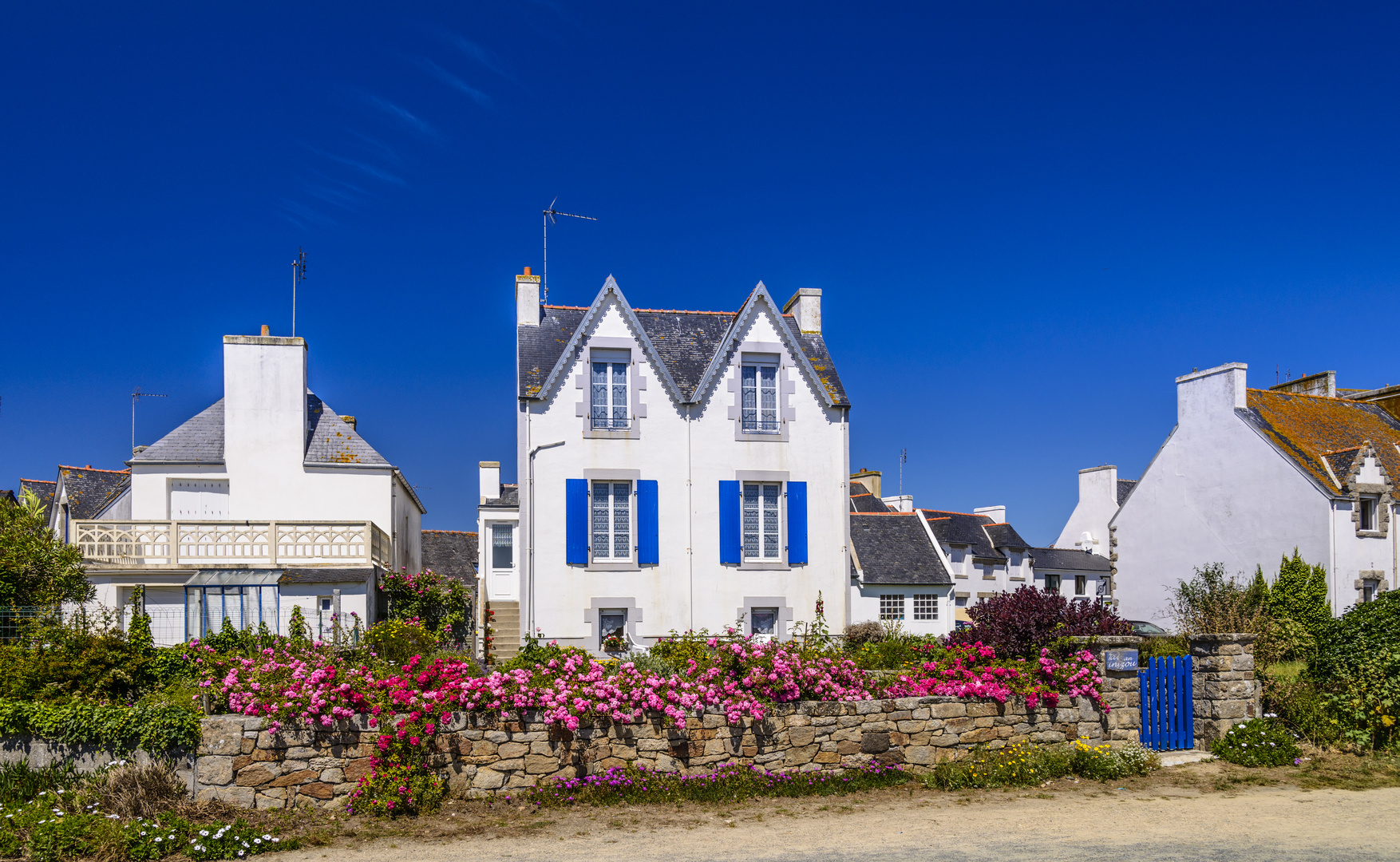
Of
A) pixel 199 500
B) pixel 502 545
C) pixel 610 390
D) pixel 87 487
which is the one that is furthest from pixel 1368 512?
pixel 87 487

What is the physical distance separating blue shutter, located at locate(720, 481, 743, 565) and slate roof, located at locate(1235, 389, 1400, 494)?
16077 mm

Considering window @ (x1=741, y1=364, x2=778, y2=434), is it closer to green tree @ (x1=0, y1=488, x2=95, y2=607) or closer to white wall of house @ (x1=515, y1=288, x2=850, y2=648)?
white wall of house @ (x1=515, y1=288, x2=850, y2=648)

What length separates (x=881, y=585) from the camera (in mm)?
32312

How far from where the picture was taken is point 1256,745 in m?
12.1

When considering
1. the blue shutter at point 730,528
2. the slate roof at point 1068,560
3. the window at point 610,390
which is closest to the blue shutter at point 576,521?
the window at point 610,390

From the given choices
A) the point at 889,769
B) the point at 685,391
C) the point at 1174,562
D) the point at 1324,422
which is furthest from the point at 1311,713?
the point at 1324,422

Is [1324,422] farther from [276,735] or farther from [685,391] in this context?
[276,735]

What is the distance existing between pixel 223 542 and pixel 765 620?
11083 millimetres

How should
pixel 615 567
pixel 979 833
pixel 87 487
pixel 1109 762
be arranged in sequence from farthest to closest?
pixel 87 487 < pixel 615 567 < pixel 1109 762 < pixel 979 833

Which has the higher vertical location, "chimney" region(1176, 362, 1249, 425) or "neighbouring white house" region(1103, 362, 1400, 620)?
"chimney" region(1176, 362, 1249, 425)

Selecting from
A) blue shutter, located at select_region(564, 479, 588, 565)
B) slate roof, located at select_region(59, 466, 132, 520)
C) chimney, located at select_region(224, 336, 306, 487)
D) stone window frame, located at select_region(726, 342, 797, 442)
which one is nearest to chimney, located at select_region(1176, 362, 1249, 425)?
stone window frame, located at select_region(726, 342, 797, 442)

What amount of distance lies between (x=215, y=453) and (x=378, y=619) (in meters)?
5.15

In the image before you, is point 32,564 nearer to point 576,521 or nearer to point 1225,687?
point 576,521

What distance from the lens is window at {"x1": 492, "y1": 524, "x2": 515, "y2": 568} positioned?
2480 centimetres
